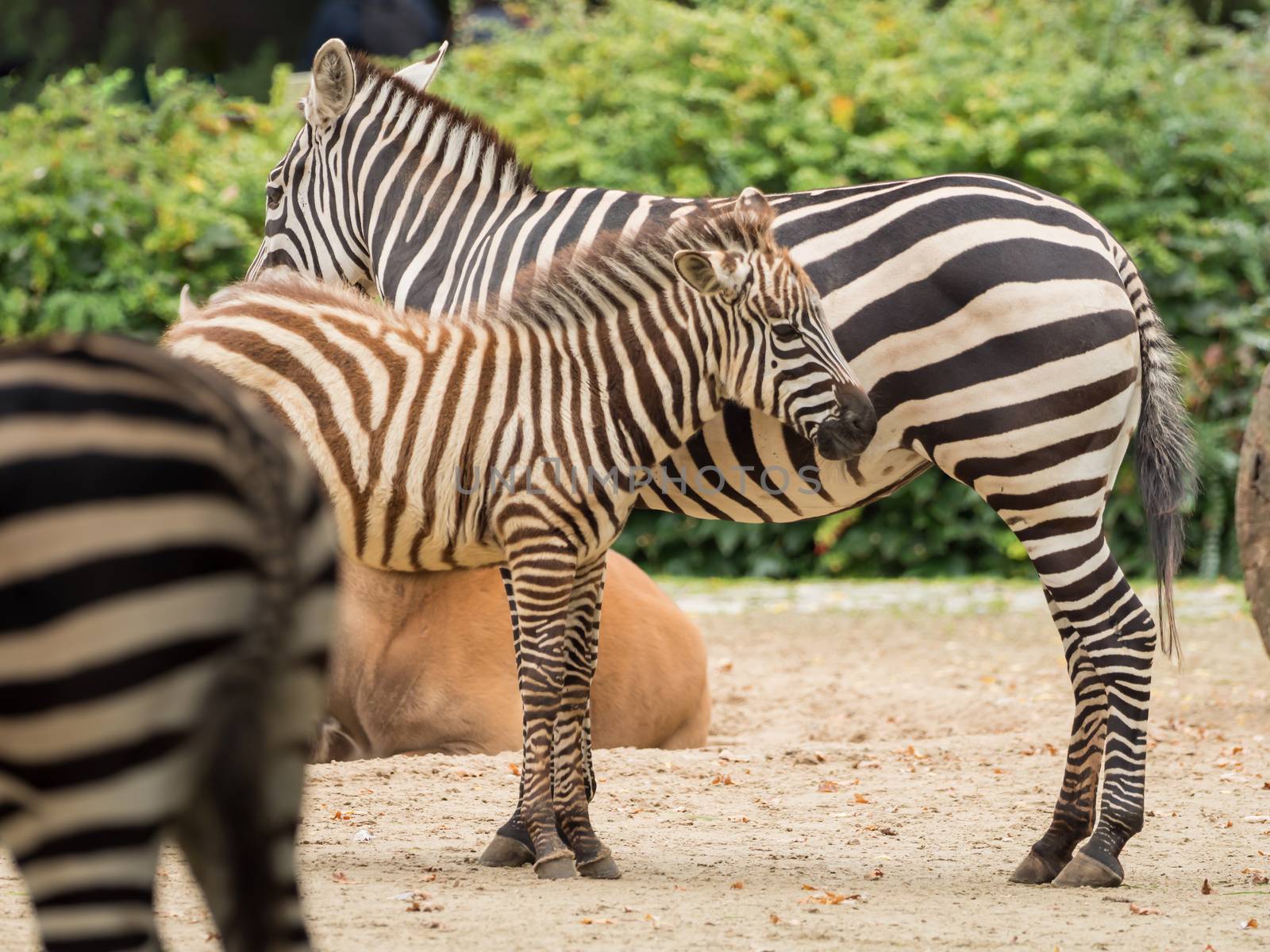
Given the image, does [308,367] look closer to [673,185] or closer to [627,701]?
[627,701]

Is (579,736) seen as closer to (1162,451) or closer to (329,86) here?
(1162,451)

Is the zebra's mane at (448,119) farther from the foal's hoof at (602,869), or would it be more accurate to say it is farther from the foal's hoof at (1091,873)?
the foal's hoof at (1091,873)

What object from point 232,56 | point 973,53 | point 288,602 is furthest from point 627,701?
point 232,56

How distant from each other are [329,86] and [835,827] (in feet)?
10.7

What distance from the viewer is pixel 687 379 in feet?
14.4

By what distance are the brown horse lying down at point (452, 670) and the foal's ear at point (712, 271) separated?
1956mm

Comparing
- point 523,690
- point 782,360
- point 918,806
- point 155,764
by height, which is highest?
point 782,360

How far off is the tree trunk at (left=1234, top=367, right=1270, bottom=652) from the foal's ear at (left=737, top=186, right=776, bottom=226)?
10.2 ft

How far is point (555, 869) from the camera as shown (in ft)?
13.9

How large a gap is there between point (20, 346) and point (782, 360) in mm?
2647

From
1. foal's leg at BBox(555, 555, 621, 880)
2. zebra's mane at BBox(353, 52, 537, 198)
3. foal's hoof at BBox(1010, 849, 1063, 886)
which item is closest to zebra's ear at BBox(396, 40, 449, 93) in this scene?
zebra's mane at BBox(353, 52, 537, 198)

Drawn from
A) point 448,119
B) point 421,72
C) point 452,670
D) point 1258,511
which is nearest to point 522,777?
point 452,670

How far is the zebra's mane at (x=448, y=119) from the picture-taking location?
546 centimetres

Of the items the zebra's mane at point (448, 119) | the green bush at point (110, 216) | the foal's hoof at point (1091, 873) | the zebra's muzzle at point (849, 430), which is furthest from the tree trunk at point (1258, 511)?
the green bush at point (110, 216)
